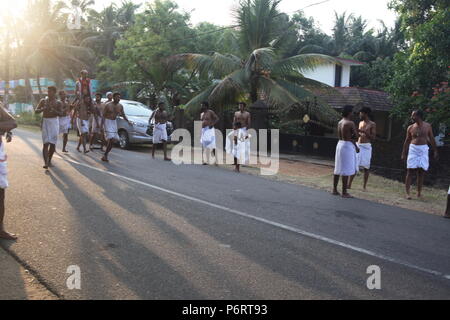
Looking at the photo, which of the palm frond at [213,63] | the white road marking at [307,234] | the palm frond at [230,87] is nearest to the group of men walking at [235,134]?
the white road marking at [307,234]

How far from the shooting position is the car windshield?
655 inches

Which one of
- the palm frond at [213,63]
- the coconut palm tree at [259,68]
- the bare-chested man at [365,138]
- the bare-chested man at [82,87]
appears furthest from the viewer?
the palm frond at [213,63]

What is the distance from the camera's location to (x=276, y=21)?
18766 millimetres

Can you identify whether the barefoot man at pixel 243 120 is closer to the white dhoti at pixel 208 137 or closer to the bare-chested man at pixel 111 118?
the white dhoti at pixel 208 137

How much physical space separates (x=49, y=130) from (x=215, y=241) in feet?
20.2

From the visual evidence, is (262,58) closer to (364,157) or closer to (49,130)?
(364,157)

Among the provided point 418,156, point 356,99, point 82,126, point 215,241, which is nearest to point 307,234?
point 215,241

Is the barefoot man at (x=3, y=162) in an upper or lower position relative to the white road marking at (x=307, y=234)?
upper

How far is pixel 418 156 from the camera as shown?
9.14 metres

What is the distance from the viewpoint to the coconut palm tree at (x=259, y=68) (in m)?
17.3

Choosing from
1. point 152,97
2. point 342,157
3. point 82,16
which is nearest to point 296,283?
point 342,157

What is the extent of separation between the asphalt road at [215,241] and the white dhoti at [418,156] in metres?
1.79
